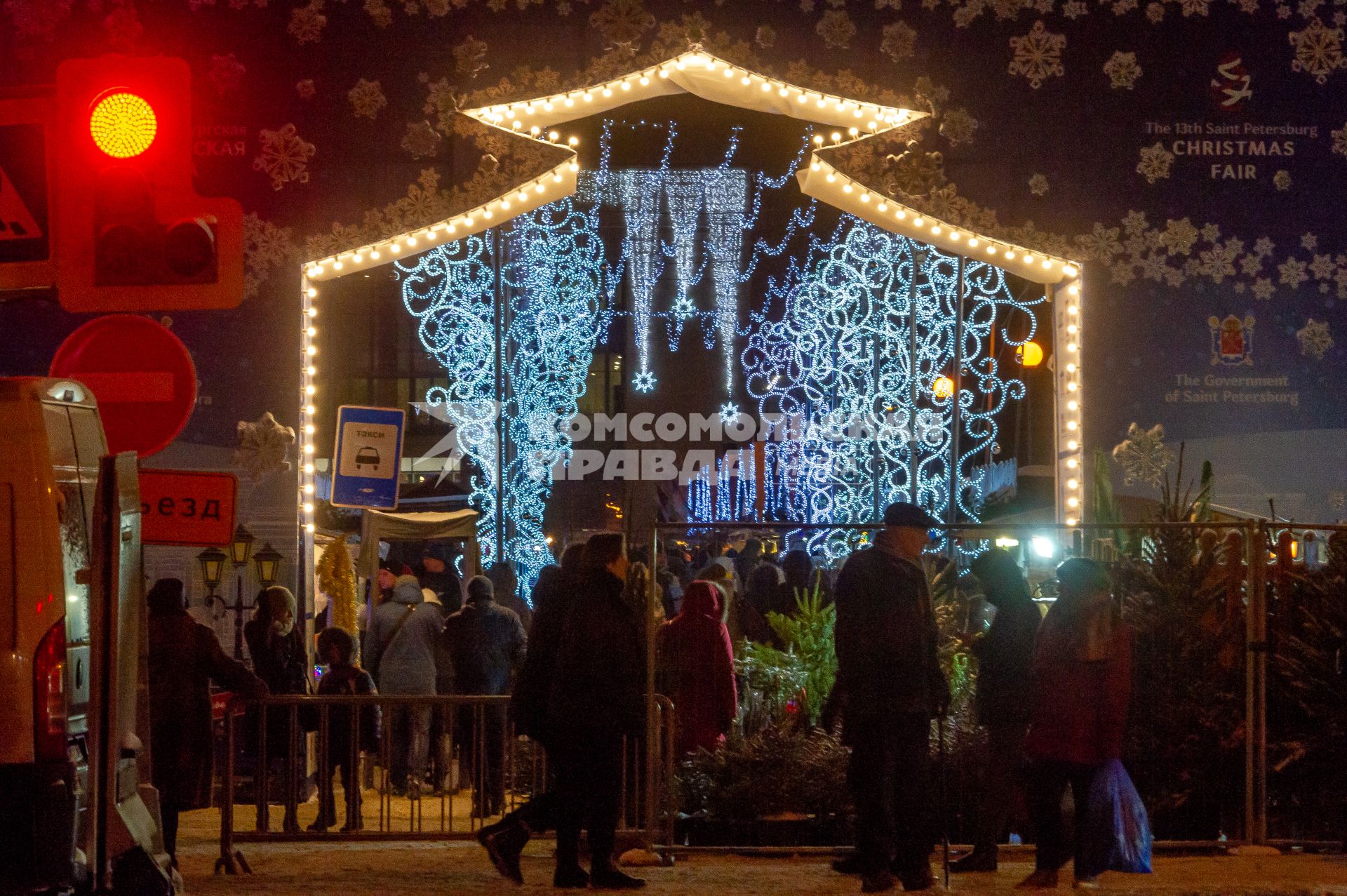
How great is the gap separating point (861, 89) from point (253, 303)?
15.1ft

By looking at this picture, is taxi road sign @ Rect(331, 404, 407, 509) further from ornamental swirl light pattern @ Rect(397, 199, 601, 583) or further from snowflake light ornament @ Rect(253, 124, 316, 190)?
ornamental swirl light pattern @ Rect(397, 199, 601, 583)

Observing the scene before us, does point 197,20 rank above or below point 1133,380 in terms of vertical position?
above

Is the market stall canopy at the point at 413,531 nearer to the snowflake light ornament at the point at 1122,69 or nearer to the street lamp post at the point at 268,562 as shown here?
the street lamp post at the point at 268,562

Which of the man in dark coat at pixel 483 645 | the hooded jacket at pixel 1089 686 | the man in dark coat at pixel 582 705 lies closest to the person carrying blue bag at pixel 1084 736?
the hooded jacket at pixel 1089 686

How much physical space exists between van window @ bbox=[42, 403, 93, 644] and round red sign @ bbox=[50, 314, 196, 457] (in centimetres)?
59

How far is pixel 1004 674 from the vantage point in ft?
26.3

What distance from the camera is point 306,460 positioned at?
11586 millimetres

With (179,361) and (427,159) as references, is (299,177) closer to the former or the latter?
(427,159)

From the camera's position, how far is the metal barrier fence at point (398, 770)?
8.88m

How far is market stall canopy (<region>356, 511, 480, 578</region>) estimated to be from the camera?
15.0 m

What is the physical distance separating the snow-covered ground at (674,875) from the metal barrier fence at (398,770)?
0.62 feet

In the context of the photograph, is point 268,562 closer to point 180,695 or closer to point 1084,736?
point 180,695

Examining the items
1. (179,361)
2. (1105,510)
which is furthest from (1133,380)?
(179,361)

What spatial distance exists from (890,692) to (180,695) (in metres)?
3.52
